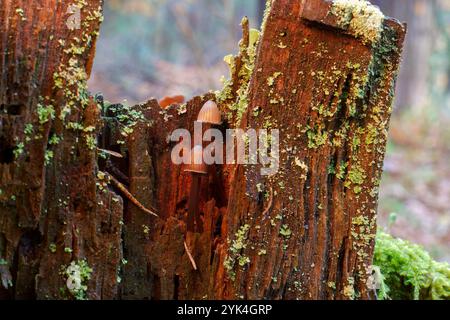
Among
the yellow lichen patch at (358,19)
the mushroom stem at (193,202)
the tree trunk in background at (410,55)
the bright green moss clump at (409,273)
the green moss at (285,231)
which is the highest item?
the tree trunk in background at (410,55)

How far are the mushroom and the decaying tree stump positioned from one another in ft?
0.20

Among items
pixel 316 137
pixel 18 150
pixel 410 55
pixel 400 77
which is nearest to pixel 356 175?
pixel 316 137

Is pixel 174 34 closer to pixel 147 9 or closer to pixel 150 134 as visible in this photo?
pixel 147 9

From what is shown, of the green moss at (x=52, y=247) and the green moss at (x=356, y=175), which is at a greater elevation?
the green moss at (x=356, y=175)

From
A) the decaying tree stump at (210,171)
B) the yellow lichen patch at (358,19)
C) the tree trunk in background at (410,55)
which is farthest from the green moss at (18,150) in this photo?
the tree trunk in background at (410,55)

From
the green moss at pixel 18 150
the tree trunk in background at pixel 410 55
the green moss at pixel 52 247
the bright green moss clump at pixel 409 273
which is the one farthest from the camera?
the tree trunk in background at pixel 410 55

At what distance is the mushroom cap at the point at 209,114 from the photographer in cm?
237

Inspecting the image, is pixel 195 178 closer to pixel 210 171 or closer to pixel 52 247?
pixel 210 171

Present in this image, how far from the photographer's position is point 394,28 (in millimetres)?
2270

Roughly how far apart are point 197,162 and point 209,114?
9.7 inches

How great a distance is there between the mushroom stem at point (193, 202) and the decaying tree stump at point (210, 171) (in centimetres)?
5

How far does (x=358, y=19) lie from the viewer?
7.09ft

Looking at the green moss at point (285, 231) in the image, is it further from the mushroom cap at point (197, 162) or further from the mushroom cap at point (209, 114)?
the mushroom cap at point (209, 114)
